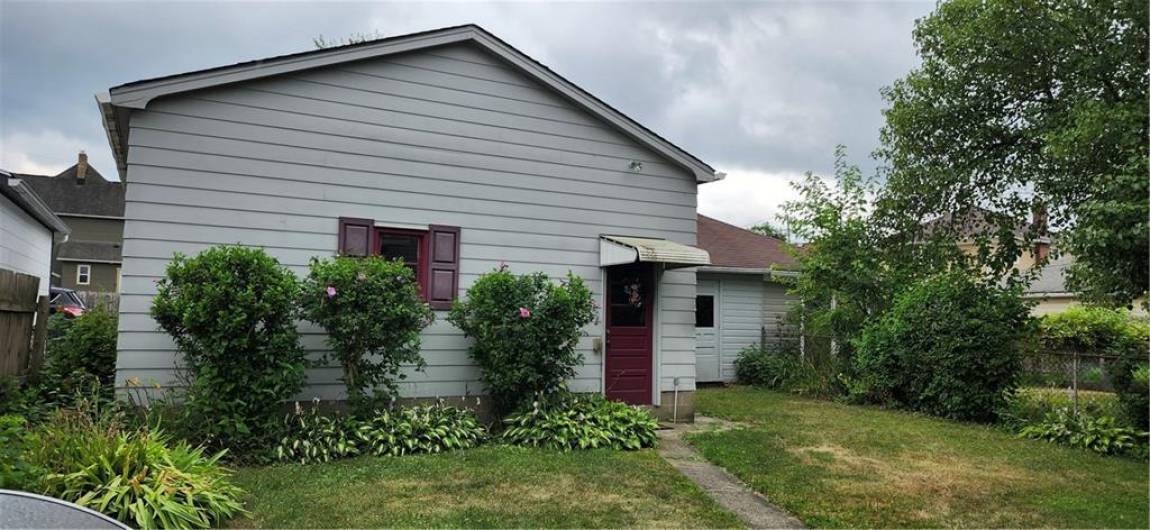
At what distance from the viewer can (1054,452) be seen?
7.79 meters

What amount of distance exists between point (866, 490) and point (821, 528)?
1.23 meters

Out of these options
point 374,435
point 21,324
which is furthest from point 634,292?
point 21,324

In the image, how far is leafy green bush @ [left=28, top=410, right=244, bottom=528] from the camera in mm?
4449

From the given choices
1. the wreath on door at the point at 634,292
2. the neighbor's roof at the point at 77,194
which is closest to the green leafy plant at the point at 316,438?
the wreath on door at the point at 634,292

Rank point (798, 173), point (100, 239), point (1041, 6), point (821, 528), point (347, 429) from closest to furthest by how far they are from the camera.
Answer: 1. point (821, 528)
2. point (347, 429)
3. point (1041, 6)
4. point (798, 173)
5. point (100, 239)

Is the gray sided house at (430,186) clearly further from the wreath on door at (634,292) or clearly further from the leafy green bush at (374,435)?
the leafy green bush at (374,435)

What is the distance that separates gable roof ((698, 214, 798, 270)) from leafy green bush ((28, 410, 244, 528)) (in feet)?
36.4

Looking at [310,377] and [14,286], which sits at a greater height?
[14,286]

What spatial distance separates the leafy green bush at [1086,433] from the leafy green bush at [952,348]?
1015 millimetres

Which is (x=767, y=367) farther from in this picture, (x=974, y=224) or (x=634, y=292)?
(x=634, y=292)

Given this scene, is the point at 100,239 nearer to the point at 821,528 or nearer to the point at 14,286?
the point at 14,286

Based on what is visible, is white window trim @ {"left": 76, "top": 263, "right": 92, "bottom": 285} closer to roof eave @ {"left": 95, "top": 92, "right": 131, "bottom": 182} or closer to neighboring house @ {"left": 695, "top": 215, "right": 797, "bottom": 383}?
roof eave @ {"left": 95, "top": 92, "right": 131, "bottom": 182}

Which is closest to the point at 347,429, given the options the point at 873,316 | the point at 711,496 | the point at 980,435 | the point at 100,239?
the point at 711,496

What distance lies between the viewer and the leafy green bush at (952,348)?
9.87 metres
